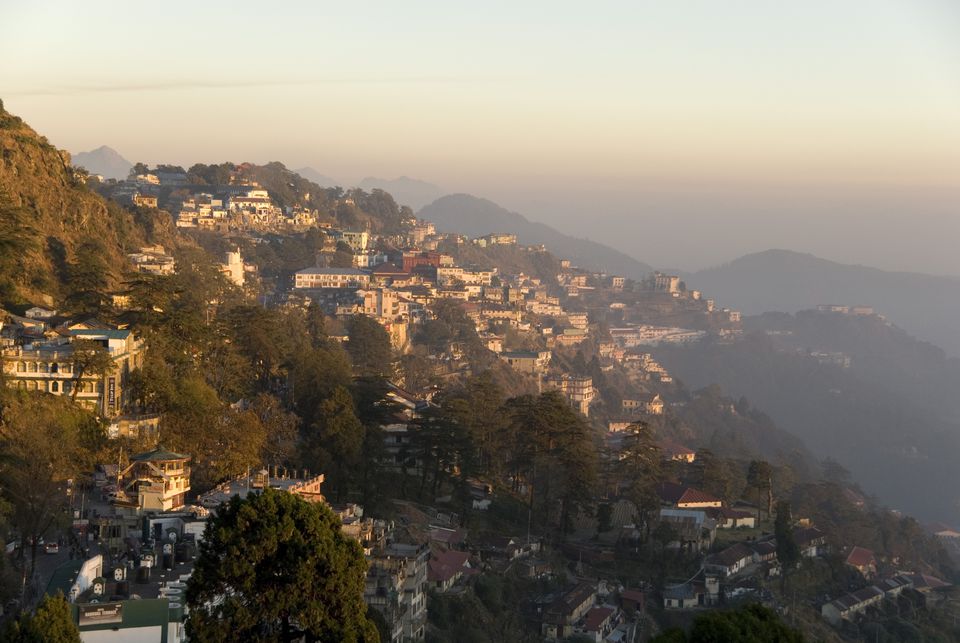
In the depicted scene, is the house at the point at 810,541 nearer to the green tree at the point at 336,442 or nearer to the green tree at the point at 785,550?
the green tree at the point at 785,550

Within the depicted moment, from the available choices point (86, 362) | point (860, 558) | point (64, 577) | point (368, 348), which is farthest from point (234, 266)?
point (64, 577)

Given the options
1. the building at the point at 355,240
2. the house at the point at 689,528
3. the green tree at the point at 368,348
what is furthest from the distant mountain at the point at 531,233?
the house at the point at 689,528

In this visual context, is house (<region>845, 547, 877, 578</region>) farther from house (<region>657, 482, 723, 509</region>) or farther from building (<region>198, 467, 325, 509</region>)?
building (<region>198, 467, 325, 509</region>)

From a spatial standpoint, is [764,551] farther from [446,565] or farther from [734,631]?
[734,631]

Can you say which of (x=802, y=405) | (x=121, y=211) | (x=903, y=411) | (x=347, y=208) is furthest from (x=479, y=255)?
(x=121, y=211)

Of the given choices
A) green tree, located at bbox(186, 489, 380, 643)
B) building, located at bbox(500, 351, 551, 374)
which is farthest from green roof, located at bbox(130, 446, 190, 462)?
building, located at bbox(500, 351, 551, 374)
